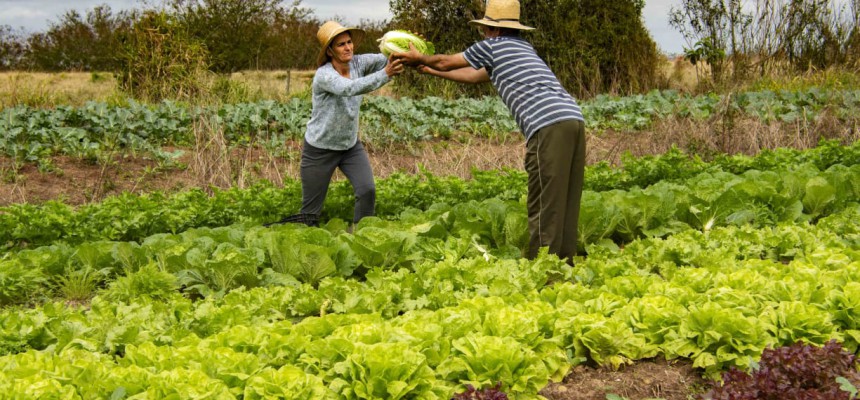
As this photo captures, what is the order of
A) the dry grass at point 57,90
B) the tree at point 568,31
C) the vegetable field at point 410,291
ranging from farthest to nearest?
1. the tree at point 568,31
2. the dry grass at point 57,90
3. the vegetable field at point 410,291

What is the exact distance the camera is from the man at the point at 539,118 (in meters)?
5.66

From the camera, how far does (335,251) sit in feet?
18.7

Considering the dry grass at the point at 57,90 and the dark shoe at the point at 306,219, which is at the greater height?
the dry grass at the point at 57,90

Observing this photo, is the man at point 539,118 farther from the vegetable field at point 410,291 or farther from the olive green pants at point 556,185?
the vegetable field at point 410,291

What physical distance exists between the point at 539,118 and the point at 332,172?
1.97 metres

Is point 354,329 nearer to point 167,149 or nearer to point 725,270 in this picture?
point 725,270

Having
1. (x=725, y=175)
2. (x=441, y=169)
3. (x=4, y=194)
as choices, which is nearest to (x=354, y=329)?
(x=725, y=175)

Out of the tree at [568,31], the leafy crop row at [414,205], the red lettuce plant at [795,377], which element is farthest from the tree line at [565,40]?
the red lettuce plant at [795,377]

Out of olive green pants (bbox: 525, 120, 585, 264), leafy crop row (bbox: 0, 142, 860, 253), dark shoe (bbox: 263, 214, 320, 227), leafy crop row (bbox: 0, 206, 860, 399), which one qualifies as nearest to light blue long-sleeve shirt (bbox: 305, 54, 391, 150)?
dark shoe (bbox: 263, 214, 320, 227)

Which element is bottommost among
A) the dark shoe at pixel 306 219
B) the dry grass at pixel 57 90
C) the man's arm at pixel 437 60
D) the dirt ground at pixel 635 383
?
the dirt ground at pixel 635 383

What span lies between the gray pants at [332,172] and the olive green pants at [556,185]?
1.51 metres

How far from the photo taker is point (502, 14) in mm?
5785

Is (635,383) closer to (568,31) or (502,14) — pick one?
(502,14)

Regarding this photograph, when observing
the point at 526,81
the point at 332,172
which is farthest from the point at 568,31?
the point at 526,81
